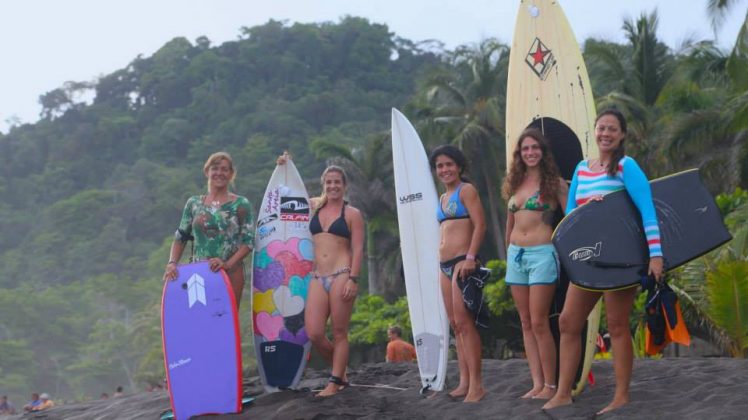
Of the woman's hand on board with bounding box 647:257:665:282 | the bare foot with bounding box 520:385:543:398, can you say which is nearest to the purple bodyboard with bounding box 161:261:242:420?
the bare foot with bounding box 520:385:543:398

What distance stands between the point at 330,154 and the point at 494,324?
14.9 m

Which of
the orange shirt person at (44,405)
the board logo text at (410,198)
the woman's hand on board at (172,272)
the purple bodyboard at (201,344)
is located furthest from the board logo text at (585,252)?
the orange shirt person at (44,405)

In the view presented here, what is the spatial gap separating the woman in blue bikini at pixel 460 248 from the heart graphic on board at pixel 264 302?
1.51 metres

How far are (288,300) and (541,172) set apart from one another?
2333mm

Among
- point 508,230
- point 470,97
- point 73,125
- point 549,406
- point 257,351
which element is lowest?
point 549,406

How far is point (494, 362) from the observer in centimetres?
785

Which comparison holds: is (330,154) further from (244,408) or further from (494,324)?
(244,408)

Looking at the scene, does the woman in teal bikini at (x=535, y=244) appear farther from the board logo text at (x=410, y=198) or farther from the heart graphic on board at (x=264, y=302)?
the heart graphic on board at (x=264, y=302)

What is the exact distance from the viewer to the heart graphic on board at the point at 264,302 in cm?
723

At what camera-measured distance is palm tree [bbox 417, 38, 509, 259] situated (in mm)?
28766

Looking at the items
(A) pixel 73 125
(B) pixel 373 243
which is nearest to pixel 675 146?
(B) pixel 373 243

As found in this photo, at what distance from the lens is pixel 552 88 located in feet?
22.7

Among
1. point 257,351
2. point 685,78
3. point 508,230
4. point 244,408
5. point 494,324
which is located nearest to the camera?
point 508,230

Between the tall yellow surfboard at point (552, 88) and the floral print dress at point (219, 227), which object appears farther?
the floral print dress at point (219, 227)
